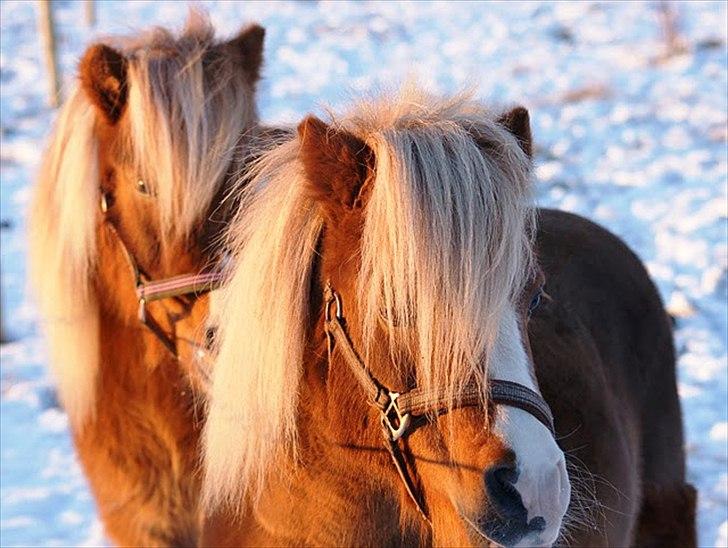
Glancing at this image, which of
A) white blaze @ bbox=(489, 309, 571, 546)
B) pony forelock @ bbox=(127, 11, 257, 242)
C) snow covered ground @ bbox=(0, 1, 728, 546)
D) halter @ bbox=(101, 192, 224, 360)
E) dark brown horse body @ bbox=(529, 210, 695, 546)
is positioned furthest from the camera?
snow covered ground @ bbox=(0, 1, 728, 546)

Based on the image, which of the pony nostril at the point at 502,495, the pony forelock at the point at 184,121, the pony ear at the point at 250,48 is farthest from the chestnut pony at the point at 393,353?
the pony ear at the point at 250,48

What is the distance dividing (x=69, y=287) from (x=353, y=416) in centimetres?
165

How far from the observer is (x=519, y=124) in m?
2.21

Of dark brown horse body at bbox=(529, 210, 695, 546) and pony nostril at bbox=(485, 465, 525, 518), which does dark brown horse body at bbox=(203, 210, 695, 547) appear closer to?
dark brown horse body at bbox=(529, 210, 695, 546)

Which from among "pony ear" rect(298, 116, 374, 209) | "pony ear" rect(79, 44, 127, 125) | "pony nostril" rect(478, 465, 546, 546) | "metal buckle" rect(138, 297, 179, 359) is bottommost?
"metal buckle" rect(138, 297, 179, 359)

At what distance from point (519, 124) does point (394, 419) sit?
0.71 meters

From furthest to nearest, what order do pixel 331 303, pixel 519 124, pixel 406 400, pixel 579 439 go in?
pixel 579 439
pixel 519 124
pixel 331 303
pixel 406 400

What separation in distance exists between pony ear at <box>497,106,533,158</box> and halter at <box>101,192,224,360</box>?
1.08 metres

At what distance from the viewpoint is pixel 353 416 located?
2084 millimetres

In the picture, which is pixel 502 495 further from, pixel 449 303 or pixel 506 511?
pixel 449 303

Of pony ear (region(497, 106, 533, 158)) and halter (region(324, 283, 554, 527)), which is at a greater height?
pony ear (region(497, 106, 533, 158))

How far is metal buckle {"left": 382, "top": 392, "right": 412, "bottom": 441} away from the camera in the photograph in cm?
196

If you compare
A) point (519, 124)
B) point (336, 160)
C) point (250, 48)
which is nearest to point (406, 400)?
point (336, 160)

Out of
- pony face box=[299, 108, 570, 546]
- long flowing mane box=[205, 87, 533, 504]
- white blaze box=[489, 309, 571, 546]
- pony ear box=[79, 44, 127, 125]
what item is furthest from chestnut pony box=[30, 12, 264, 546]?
white blaze box=[489, 309, 571, 546]
